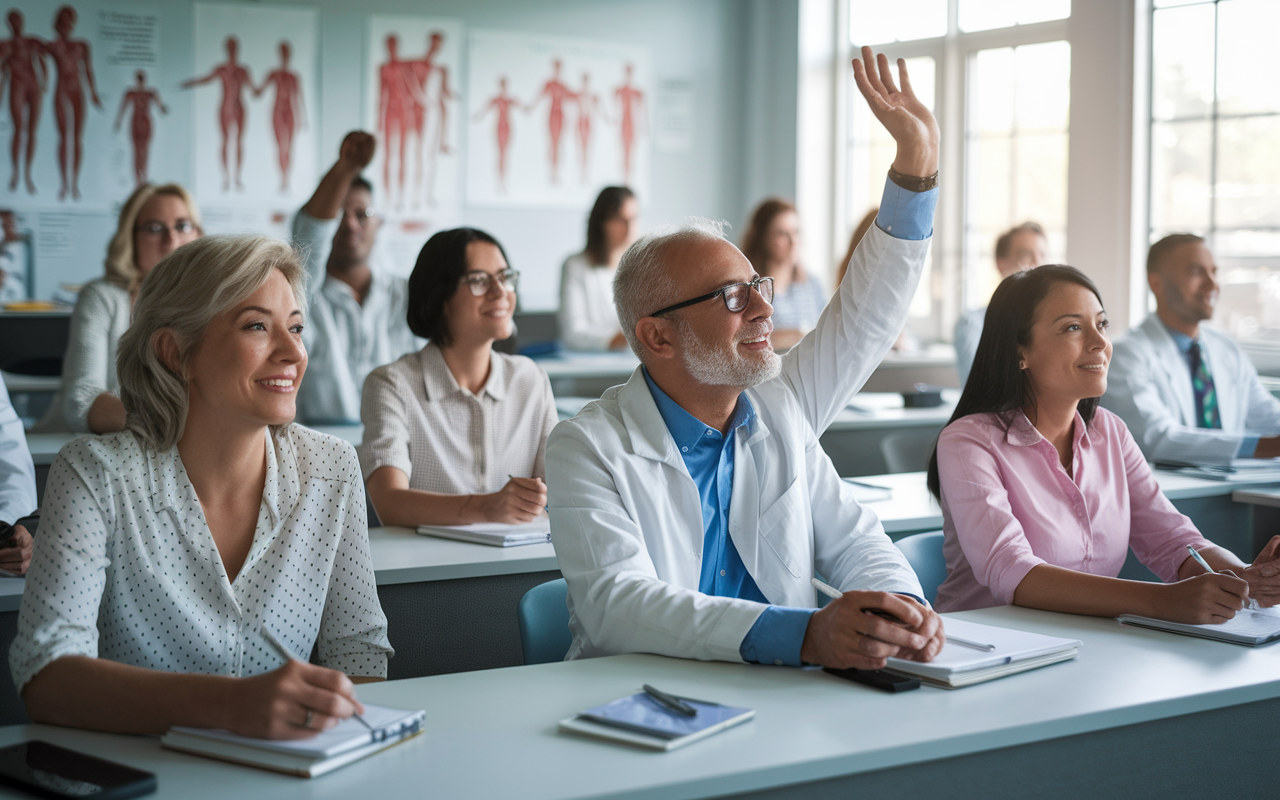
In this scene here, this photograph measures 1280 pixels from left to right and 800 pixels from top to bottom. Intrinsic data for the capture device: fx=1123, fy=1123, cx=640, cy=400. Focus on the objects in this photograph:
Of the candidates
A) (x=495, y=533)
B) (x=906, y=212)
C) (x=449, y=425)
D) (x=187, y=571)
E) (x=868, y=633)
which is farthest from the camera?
(x=449, y=425)

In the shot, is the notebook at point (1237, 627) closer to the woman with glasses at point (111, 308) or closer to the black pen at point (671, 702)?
the black pen at point (671, 702)

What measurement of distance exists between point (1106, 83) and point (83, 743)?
598 centimetres

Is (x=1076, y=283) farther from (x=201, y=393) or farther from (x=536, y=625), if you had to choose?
(x=201, y=393)

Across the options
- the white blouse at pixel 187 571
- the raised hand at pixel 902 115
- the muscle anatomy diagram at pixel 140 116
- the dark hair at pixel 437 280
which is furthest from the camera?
the muscle anatomy diagram at pixel 140 116

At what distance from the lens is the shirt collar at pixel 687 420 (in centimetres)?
189

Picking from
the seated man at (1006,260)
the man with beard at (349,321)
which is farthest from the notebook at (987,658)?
the seated man at (1006,260)

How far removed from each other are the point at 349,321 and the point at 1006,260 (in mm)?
2939

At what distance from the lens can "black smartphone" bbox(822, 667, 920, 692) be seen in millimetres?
1457

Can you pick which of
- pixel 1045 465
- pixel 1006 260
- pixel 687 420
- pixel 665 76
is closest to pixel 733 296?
pixel 687 420

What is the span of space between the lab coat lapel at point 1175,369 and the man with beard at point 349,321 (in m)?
2.66

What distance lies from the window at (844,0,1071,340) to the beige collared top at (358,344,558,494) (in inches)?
174

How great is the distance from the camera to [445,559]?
2297 millimetres

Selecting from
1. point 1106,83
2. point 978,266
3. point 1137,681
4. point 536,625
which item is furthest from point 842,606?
point 978,266

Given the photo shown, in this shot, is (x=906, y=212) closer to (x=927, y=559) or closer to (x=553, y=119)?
(x=927, y=559)
